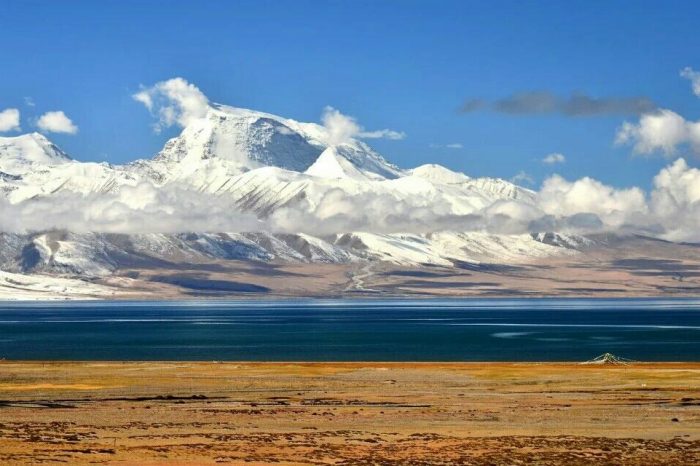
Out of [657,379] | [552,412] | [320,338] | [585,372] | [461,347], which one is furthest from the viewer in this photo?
[320,338]

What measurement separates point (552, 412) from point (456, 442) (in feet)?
44.7

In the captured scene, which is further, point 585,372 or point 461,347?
point 461,347

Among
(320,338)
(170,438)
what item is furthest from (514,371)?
(320,338)

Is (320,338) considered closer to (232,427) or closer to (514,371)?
(514,371)

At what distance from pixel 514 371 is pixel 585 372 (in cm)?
607

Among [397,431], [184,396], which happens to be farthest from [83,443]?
[184,396]

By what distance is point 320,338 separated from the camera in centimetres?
19575

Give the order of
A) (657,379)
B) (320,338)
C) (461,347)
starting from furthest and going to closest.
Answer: (320,338)
(461,347)
(657,379)

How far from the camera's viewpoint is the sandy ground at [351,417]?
46500mm

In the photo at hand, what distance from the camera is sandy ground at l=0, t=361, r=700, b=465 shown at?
4650 cm

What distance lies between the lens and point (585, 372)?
9475 cm

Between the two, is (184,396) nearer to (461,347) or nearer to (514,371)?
(514,371)

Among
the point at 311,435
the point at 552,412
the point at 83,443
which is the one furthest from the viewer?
the point at 552,412

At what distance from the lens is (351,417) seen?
60.0m
